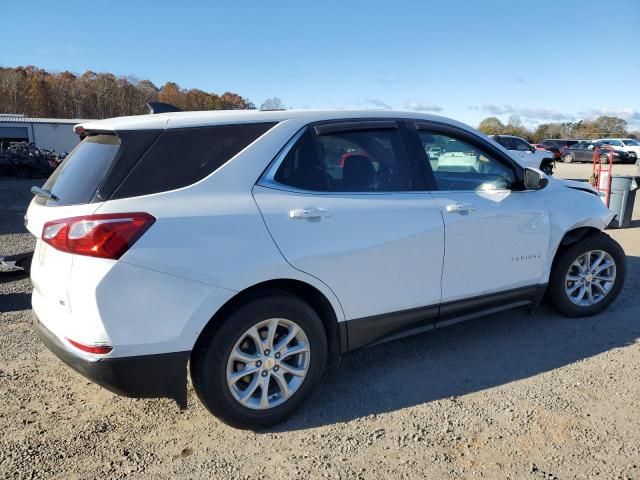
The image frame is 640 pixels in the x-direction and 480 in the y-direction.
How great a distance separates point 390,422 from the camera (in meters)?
2.99

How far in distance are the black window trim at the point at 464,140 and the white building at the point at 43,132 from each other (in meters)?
36.7

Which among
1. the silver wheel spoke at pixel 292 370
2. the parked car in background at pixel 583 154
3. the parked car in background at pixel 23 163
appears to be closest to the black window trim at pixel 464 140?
the silver wheel spoke at pixel 292 370

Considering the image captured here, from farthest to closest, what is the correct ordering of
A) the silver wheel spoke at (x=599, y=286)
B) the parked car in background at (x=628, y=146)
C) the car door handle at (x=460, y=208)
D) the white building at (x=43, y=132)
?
the white building at (x=43, y=132) < the parked car in background at (x=628, y=146) < the silver wheel spoke at (x=599, y=286) < the car door handle at (x=460, y=208)

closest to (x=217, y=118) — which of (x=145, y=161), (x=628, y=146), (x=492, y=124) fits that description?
(x=145, y=161)

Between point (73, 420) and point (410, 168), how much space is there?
2.59 m

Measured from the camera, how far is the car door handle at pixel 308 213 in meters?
2.85

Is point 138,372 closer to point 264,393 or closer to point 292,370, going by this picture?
point 264,393

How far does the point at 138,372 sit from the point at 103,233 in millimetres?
711

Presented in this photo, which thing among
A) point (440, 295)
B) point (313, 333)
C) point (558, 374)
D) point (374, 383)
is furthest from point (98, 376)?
point (558, 374)

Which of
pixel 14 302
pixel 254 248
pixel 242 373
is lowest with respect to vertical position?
pixel 14 302

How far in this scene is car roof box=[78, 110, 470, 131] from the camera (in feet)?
8.87

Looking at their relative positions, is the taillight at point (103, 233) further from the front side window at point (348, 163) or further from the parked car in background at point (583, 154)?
the parked car in background at point (583, 154)

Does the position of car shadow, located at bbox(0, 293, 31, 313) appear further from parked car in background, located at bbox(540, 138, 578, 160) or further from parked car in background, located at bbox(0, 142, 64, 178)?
parked car in background, located at bbox(540, 138, 578, 160)

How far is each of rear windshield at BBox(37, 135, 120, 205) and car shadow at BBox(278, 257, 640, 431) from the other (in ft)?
5.51
